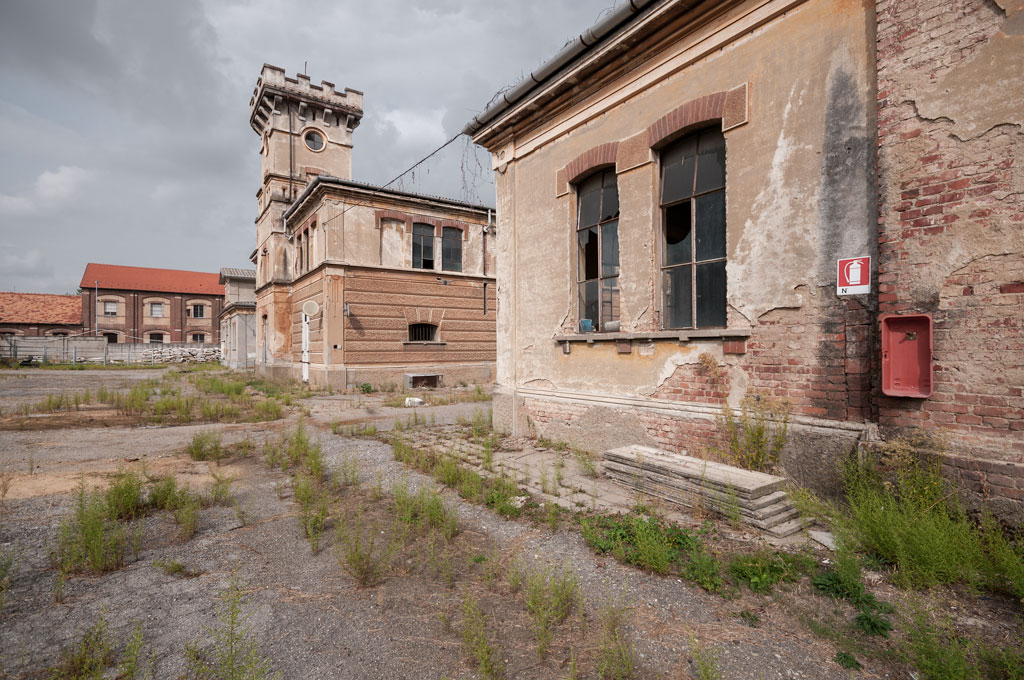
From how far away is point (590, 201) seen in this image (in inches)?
276

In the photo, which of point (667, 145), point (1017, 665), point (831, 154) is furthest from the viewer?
point (667, 145)

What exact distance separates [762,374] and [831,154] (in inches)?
86.7

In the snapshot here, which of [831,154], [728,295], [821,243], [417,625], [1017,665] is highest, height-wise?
[831,154]

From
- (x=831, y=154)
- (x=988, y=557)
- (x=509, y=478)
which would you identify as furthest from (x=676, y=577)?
(x=831, y=154)

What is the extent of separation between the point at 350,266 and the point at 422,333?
12.0ft

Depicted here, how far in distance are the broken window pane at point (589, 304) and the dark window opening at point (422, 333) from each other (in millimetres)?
11464

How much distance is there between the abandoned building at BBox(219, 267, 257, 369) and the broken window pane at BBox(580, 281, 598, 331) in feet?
84.7

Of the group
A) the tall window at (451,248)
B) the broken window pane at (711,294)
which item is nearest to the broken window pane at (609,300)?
the broken window pane at (711,294)

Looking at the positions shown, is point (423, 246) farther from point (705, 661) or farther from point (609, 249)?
point (705, 661)

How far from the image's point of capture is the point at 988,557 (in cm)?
303

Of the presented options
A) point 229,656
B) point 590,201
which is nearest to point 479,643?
point 229,656

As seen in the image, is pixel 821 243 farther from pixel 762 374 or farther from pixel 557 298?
pixel 557 298

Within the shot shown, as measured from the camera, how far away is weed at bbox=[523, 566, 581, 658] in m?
2.53

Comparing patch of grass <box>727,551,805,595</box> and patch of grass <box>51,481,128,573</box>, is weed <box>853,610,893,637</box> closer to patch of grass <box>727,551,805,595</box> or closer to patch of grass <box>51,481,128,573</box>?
patch of grass <box>727,551,805,595</box>
